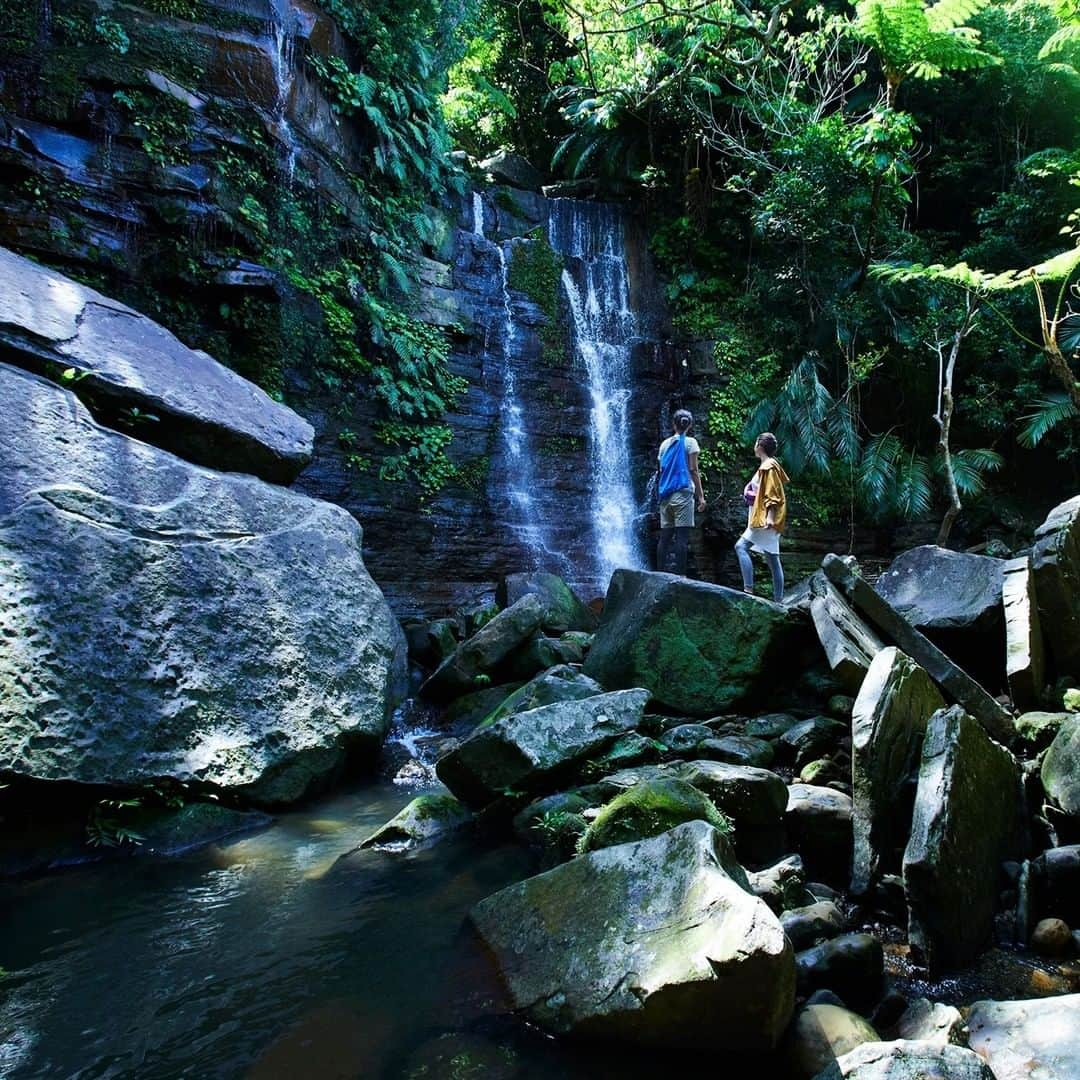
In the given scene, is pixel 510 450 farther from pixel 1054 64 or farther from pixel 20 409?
pixel 1054 64

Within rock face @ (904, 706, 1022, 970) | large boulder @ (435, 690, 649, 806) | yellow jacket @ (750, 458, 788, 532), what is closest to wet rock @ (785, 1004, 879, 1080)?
rock face @ (904, 706, 1022, 970)

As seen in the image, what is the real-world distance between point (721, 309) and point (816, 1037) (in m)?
14.7

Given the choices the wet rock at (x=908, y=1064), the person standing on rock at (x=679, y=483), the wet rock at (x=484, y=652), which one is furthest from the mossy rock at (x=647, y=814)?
the person standing on rock at (x=679, y=483)

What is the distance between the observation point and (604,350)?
47.0 feet

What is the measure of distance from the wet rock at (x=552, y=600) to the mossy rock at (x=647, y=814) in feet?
14.0

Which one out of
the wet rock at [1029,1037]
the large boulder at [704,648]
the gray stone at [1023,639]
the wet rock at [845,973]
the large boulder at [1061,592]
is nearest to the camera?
the wet rock at [1029,1037]

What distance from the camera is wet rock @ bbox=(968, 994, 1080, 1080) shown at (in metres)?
2.19

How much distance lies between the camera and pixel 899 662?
423cm

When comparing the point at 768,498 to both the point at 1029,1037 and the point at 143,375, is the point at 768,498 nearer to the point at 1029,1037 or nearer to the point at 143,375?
the point at 1029,1037

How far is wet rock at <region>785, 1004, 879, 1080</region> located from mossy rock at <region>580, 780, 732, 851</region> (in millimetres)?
1045

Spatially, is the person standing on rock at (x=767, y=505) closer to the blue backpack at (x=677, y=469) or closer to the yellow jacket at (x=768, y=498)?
the yellow jacket at (x=768, y=498)

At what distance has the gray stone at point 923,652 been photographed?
15.5 feet

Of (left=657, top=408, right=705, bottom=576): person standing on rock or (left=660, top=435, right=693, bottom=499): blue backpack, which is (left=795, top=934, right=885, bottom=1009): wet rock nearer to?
(left=657, top=408, right=705, bottom=576): person standing on rock

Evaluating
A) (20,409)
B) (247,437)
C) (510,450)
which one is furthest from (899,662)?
(510,450)
